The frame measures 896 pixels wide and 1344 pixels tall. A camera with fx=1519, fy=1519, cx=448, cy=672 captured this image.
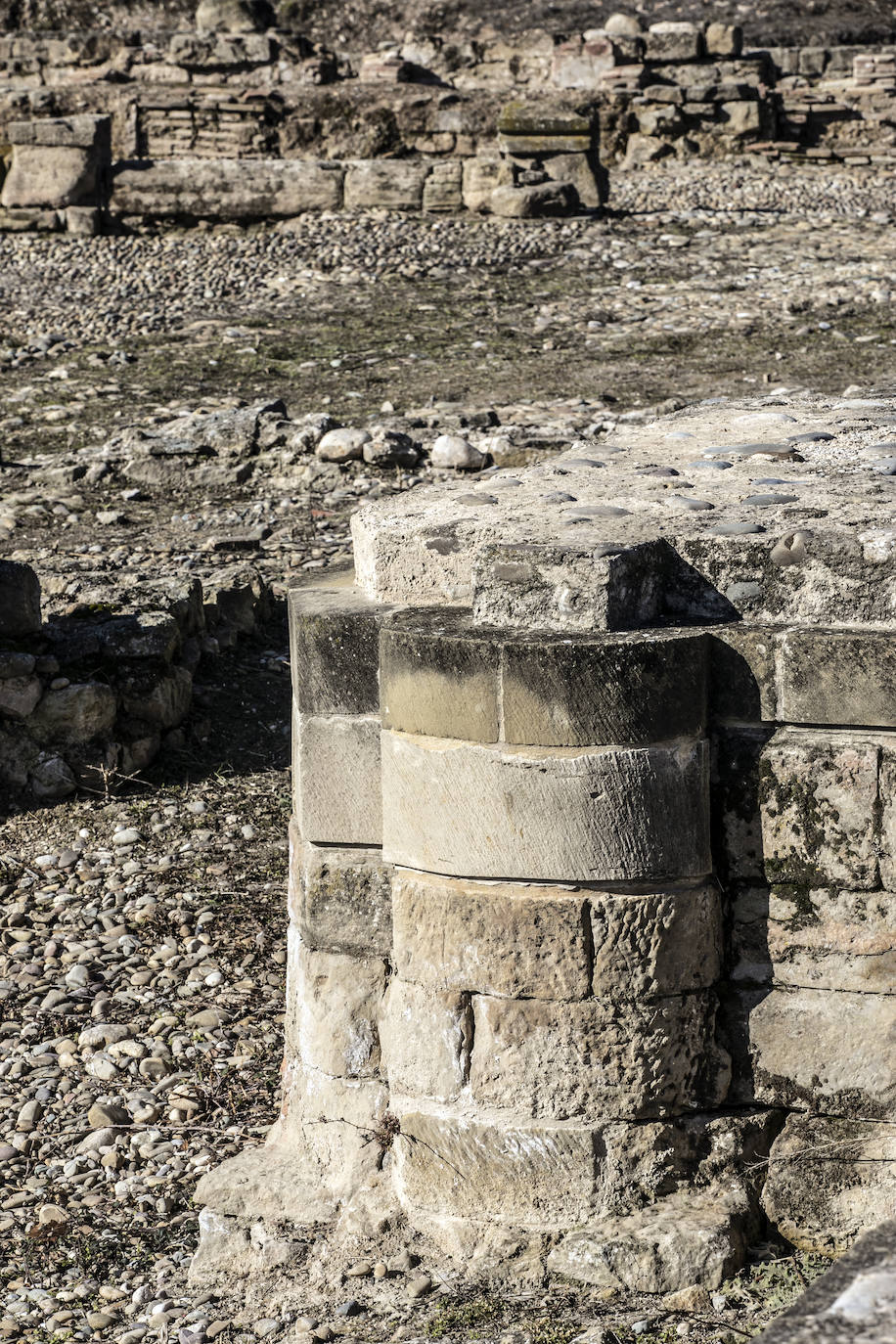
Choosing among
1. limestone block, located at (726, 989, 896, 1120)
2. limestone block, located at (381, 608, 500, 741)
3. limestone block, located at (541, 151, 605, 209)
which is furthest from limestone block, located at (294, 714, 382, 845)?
limestone block, located at (541, 151, 605, 209)

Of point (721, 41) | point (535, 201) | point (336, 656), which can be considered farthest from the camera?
point (721, 41)

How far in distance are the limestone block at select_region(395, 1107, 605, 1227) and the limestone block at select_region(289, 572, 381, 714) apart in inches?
35.4

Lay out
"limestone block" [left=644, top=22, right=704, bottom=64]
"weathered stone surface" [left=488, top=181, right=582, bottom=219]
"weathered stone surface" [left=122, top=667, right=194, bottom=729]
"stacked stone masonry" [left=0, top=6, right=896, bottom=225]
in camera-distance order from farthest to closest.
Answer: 1. "limestone block" [left=644, top=22, right=704, bottom=64]
2. "stacked stone masonry" [left=0, top=6, right=896, bottom=225]
3. "weathered stone surface" [left=488, top=181, right=582, bottom=219]
4. "weathered stone surface" [left=122, top=667, right=194, bottom=729]

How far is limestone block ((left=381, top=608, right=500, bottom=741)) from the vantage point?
2996 mm

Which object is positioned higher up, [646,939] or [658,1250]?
[646,939]

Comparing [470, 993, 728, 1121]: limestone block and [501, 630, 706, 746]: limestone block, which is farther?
[470, 993, 728, 1121]: limestone block

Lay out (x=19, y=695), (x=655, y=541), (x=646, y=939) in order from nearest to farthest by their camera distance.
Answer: (x=646, y=939) → (x=655, y=541) → (x=19, y=695)

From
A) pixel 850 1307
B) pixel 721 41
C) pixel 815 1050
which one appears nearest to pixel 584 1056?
pixel 815 1050

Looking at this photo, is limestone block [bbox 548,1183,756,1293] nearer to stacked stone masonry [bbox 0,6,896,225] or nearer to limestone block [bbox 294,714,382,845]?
limestone block [bbox 294,714,382,845]

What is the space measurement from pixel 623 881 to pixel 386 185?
12952 mm

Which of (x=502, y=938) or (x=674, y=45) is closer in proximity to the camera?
(x=502, y=938)

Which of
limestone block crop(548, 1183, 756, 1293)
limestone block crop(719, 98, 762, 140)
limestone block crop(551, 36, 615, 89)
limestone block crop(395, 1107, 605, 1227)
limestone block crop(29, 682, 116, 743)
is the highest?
limestone block crop(551, 36, 615, 89)

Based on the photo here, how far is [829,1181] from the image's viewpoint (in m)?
3.11

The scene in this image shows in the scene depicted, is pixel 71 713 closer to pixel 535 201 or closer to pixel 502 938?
pixel 502 938
